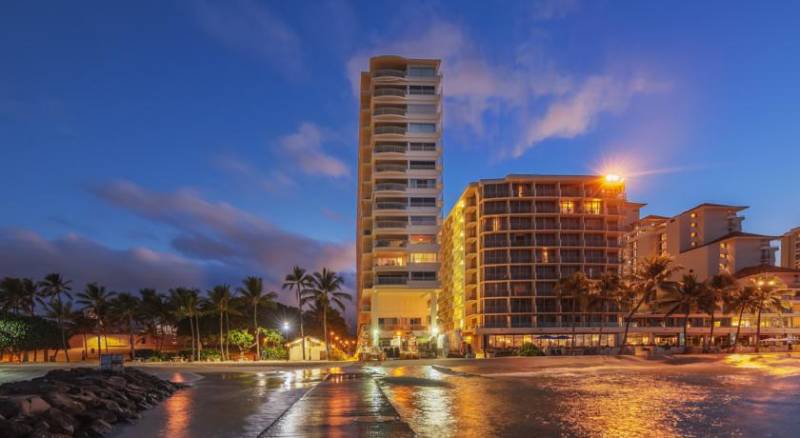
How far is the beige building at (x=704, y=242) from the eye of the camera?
157m

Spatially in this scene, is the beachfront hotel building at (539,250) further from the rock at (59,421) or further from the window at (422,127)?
the rock at (59,421)

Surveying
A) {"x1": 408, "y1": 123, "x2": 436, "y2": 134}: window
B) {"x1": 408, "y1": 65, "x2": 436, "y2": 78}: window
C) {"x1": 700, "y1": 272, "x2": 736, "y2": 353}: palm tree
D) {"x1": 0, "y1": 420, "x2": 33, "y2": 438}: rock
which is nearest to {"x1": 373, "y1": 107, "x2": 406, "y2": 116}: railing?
{"x1": 408, "y1": 123, "x2": 436, "y2": 134}: window

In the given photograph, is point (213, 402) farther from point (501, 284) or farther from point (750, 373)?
point (501, 284)

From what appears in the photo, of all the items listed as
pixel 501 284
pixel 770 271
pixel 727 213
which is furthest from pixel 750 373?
pixel 727 213

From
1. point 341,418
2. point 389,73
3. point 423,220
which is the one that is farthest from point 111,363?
point 389,73

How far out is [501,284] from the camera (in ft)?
375

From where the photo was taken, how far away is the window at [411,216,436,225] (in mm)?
98312

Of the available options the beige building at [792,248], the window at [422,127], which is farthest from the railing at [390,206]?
the beige building at [792,248]

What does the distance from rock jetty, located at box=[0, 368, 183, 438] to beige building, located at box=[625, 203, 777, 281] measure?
428 ft

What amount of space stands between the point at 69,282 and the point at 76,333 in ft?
29.6

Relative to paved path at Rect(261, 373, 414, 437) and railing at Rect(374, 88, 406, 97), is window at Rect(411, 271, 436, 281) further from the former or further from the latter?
paved path at Rect(261, 373, 414, 437)

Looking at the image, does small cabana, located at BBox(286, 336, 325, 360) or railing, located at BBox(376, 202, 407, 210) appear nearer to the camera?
small cabana, located at BBox(286, 336, 325, 360)

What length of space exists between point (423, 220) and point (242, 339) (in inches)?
1231

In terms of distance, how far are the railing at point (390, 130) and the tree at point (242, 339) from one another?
35908mm
